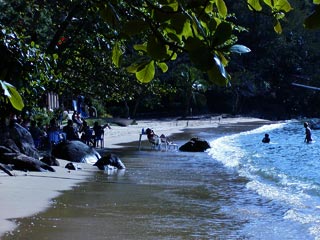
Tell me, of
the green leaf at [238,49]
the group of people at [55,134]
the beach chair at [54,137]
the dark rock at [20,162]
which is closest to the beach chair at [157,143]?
the group of people at [55,134]

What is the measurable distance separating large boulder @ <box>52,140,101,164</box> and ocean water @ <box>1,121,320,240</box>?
4.43 ft

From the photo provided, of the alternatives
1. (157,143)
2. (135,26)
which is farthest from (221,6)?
(157,143)

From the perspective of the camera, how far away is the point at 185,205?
1091 centimetres

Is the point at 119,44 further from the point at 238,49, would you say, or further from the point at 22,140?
the point at 22,140

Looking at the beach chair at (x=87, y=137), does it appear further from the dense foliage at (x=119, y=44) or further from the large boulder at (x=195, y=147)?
the large boulder at (x=195, y=147)

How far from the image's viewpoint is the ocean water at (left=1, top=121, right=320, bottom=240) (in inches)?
330

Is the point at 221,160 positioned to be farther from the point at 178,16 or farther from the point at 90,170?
the point at 178,16

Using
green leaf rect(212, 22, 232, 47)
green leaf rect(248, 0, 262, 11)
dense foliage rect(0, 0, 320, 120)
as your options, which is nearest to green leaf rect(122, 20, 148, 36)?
dense foliage rect(0, 0, 320, 120)

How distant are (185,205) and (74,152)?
27.3 ft

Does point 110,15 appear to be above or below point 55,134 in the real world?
above

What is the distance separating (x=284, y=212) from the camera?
10.9 metres

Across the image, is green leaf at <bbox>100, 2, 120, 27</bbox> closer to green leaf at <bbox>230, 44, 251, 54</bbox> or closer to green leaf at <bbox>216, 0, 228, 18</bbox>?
green leaf at <bbox>216, 0, 228, 18</bbox>

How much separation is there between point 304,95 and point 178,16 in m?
74.8

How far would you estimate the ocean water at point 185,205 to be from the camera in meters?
8.39
